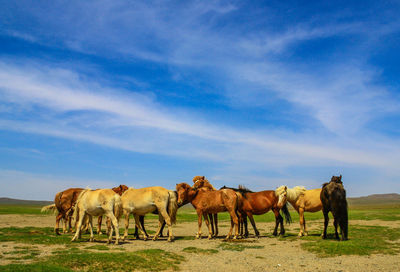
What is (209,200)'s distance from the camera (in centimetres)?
1725

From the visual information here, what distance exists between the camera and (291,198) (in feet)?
61.0

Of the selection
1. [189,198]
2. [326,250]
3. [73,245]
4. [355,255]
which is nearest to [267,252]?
[326,250]

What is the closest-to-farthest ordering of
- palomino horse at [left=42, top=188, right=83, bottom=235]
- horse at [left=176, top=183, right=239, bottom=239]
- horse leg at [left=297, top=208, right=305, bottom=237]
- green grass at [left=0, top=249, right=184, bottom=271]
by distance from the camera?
green grass at [left=0, top=249, right=184, bottom=271] < horse at [left=176, top=183, right=239, bottom=239] < horse leg at [left=297, top=208, right=305, bottom=237] < palomino horse at [left=42, top=188, right=83, bottom=235]

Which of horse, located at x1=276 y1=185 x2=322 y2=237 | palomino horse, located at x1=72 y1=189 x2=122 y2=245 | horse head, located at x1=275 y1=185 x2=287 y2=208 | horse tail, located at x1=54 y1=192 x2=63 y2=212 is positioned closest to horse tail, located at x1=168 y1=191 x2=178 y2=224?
palomino horse, located at x1=72 y1=189 x2=122 y2=245

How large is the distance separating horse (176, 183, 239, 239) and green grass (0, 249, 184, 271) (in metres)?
6.25

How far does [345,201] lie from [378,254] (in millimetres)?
3375

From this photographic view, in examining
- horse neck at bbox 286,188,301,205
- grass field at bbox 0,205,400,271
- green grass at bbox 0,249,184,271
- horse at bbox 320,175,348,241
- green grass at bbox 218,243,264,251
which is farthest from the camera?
horse neck at bbox 286,188,301,205

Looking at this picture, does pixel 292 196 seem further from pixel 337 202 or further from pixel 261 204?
pixel 337 202

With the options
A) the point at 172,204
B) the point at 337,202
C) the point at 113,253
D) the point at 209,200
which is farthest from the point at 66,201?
the point at 337,202

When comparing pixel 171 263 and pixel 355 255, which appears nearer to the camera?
pixel 171 263

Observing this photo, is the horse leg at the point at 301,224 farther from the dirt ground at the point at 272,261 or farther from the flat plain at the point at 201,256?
the dirt ground at the point at 272,261

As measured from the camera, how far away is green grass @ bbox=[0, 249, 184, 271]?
28.3ft

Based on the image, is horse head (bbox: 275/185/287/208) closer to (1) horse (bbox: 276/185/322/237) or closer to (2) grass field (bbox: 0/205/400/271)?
(1) horse (bbox: 276/185/322/237)

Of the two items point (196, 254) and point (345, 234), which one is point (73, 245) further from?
point (345, 234)
